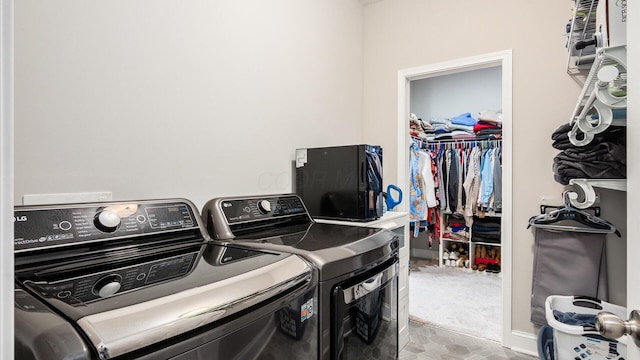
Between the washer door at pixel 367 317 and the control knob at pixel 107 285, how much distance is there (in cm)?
59

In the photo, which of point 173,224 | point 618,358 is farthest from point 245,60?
point 618,358

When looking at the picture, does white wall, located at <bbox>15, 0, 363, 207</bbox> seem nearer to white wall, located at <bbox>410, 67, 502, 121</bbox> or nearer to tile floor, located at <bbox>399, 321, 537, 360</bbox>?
tile floor, located at <bbox>399, 321, 537, 360</bbox>

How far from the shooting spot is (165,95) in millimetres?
1410

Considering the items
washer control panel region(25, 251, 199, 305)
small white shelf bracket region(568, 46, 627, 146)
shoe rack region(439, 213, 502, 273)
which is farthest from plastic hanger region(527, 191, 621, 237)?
washer control panel region(25, 251, 199, 305)

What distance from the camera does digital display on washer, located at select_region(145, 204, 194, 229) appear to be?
1122 millimetres

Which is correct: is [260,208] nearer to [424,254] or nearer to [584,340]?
[584,340]

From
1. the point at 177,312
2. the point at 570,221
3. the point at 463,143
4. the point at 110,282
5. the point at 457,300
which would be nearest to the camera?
the point at 177,312

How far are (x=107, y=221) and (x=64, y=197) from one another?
0.77 feet

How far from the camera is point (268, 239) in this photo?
4.12 ft

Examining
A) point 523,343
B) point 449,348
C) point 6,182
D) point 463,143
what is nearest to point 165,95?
point 6,182

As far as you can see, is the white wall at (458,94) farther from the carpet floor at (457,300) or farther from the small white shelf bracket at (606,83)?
the small white shelf bracket at (606,83)

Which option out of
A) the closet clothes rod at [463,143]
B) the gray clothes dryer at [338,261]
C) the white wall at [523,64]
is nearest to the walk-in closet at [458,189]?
the closet clothes rod at [463,143]

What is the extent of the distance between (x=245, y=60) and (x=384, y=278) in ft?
4.22

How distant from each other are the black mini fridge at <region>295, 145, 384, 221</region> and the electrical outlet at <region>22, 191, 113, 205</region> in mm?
1091
